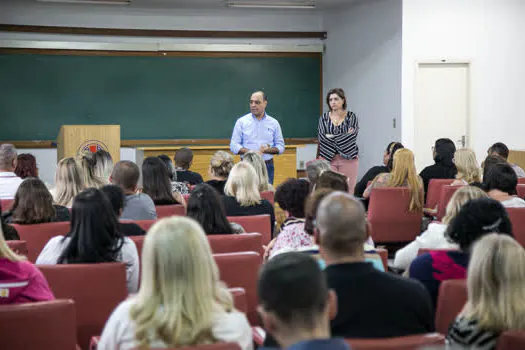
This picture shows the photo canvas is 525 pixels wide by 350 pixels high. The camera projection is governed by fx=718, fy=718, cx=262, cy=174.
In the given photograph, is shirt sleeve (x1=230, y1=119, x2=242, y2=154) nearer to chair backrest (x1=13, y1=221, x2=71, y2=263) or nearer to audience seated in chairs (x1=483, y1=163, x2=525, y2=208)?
audience seated in chairs (x1=483, y1=163, x2=525, y2=208)

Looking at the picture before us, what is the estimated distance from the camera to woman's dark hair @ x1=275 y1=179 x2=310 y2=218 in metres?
4.28

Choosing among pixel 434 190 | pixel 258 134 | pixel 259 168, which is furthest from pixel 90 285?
pixel 258 134

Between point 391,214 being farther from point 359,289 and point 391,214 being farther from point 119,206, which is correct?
point 359,289

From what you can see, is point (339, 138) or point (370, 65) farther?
point (370, 65)

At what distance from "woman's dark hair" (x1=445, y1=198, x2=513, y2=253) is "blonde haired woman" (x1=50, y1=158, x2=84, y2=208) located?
309cm

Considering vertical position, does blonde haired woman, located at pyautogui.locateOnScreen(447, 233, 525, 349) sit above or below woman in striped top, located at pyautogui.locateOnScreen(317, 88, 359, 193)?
below

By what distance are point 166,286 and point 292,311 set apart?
1.97 feet

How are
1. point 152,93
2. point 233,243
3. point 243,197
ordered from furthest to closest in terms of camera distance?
point 152,93 < point 243,197 < point 233,243

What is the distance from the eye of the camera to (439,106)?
429 inches

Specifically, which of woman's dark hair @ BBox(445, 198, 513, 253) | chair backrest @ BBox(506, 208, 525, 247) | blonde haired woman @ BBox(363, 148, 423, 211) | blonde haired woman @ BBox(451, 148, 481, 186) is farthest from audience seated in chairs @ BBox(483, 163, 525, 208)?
woman's dark hair @ BBox(445, 198, 513, 253)

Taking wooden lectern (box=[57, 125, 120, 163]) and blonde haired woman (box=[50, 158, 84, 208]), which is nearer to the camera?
blonde haired woman (box=[50, 158, 84, 208])

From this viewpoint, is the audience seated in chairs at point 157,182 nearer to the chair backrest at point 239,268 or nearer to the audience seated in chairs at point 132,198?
the audience seated in chairs at point 132,198

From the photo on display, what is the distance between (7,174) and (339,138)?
4041 mm

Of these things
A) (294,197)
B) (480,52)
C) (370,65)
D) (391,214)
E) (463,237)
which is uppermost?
(480,52)
